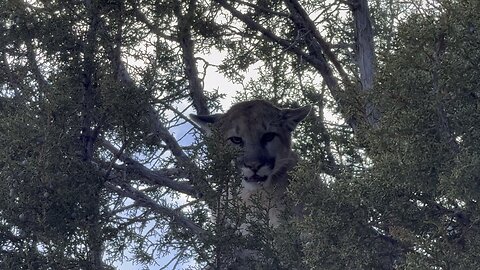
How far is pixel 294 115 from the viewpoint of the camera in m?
8.77

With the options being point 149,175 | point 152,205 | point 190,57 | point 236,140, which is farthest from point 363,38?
point 152,205

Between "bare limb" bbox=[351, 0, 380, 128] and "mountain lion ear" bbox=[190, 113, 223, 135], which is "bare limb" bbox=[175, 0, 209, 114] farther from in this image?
"bare limb" bbox=[351, 0, 380, 128]

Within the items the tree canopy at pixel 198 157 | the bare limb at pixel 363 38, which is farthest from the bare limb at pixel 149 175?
the bare limb at pixel 363 38

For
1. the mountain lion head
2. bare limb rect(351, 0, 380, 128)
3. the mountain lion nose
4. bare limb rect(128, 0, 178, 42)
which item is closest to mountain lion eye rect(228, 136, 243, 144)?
the mountain lion head

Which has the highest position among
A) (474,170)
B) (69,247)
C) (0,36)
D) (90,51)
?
(0,36)

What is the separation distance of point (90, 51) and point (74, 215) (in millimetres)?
1244

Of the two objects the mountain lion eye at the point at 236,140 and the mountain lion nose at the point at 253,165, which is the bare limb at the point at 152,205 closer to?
the mountain lion nose at the point at 253,165

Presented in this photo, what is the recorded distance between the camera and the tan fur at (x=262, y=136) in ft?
26.8

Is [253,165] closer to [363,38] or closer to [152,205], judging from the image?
[152,205]

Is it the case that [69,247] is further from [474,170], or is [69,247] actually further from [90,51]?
[474,170]

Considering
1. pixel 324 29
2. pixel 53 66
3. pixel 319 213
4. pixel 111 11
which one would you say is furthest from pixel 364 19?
pixel 319 213

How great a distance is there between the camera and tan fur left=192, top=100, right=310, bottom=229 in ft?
26.8

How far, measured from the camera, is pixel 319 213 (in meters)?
5.07

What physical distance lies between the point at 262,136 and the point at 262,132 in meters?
0.04
